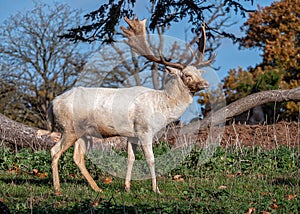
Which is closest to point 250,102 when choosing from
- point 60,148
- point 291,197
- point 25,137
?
point 25,137

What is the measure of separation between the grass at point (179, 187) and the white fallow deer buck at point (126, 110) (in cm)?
59

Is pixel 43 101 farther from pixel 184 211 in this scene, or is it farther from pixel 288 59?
pixel 184 211

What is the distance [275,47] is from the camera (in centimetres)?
3011

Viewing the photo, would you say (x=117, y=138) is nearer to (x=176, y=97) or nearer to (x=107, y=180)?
(x=107, y=180)

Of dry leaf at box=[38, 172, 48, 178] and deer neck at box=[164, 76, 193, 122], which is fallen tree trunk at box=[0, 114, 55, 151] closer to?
dry leaf at box=[38, 172, 48, 178]

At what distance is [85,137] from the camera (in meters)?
7.34

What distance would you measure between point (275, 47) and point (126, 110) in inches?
975

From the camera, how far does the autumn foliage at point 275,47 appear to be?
2786cm

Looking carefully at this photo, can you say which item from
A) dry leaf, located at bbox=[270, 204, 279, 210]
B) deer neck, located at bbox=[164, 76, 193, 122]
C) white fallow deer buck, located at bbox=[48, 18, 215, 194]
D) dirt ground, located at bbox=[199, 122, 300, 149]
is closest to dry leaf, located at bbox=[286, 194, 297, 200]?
dry leaf, located at bbox=[270, 204, 279, 210]

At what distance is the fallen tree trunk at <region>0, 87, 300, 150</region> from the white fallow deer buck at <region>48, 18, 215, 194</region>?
9.84ft

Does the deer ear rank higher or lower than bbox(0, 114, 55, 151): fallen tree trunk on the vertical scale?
higher

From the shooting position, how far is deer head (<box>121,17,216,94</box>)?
274 inches

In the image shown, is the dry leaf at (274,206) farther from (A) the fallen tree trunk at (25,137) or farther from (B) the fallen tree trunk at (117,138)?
(A) the fallen tree trunk at (25,137)

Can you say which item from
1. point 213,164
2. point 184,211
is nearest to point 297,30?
point 213,164
